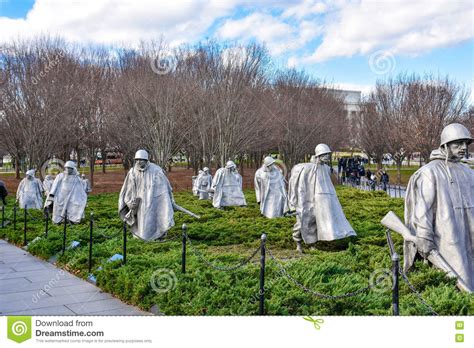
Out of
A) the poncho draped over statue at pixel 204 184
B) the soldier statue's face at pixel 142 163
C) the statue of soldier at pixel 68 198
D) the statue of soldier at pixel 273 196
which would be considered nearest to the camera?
the soldier statue's face at pixel 142 163

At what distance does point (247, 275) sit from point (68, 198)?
860cm

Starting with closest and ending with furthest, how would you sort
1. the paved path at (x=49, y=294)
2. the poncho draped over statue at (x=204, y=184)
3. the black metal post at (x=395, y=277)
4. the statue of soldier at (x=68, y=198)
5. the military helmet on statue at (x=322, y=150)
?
the black metal post at (x=395, y=277), the paved path at (x=49, y=294), the military helmet on statue at (x=322, y=150), the statue of soldier at (x=68, y=198), the poncho draped over statue at (x=204, y=184)

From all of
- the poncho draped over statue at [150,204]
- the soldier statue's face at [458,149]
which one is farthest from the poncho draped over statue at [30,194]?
the soldier statue's face at [458,149]

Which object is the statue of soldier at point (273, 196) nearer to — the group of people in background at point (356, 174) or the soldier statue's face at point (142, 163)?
the soldier statue's face at point (142, 163)

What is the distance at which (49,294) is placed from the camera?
7.95 metres

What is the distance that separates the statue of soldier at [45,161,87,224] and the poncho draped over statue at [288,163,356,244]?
6886 mm

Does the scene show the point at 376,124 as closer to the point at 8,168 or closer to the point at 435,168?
the point at 435,168

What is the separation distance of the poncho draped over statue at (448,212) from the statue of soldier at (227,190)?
13707 millimetres

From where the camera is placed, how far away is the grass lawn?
6.30 m

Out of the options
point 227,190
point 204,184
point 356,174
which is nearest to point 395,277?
point 227,190

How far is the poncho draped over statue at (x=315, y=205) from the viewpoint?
1038 centimetres

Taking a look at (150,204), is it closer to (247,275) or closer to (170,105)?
(247,275)

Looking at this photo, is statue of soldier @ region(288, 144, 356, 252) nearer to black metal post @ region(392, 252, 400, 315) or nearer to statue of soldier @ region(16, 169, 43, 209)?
black metal post @ region(392, 252, 400, 315)
